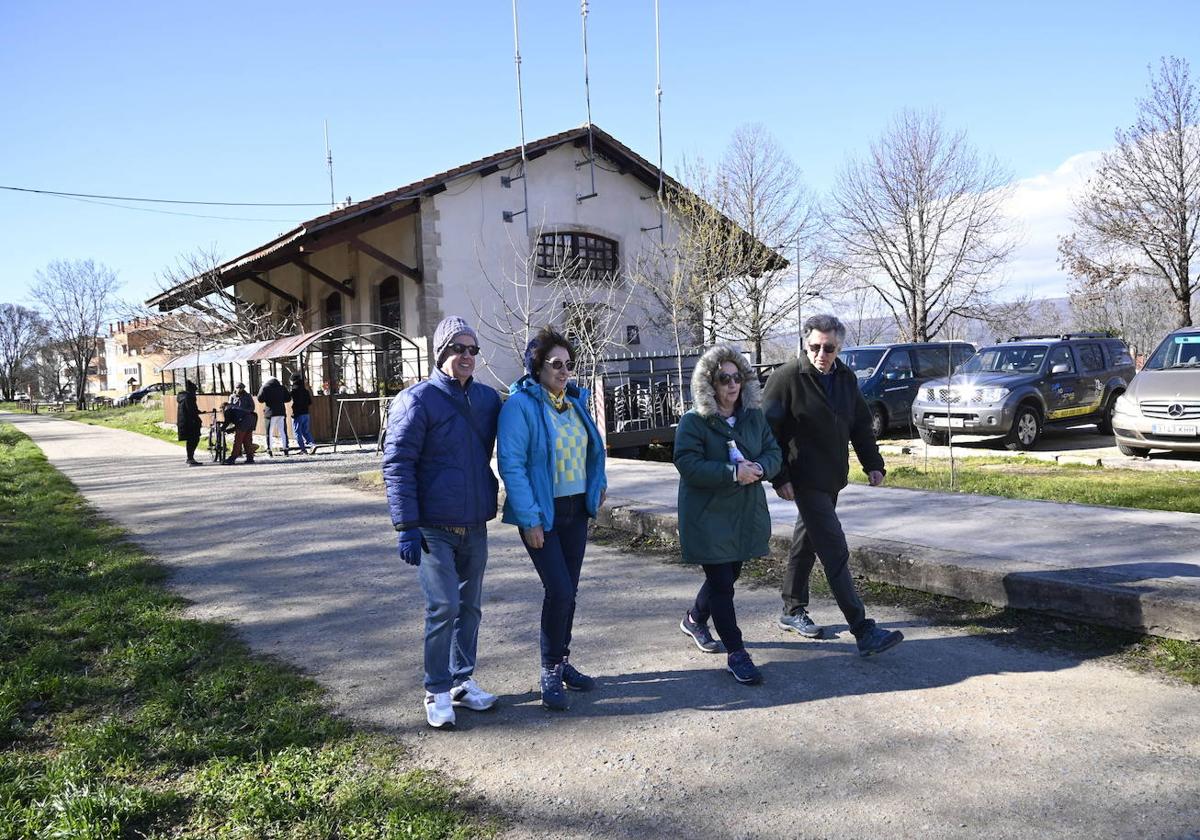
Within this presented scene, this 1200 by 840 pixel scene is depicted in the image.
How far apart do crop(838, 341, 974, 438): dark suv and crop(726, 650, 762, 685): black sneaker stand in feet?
41.2

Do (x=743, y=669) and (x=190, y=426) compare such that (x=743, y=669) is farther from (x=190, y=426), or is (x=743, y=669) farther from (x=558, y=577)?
(x=190, y=426)

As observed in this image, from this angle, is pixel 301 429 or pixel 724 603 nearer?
pixel 724 603

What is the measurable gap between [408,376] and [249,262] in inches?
193

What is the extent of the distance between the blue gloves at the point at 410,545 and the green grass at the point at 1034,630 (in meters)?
2.97

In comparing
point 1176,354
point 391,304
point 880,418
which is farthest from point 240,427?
point 1176,354

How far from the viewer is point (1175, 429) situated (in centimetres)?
1048

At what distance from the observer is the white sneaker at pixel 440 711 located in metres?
3.80

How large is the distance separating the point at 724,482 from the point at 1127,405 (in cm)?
907

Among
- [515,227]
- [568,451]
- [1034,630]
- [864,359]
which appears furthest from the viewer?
[515,227]

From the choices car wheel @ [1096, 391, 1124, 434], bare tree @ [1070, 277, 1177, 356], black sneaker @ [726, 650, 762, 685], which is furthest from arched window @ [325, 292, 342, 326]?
bare tree @ [1070, 277, 1177, 356]

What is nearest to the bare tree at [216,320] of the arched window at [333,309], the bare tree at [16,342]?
the arched window at [333,309]

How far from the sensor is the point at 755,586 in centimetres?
608

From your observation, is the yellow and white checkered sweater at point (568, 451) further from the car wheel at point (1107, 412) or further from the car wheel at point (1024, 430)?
the car wheel at point (1107, 412)

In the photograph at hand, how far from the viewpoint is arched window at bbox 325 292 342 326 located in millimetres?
26141
